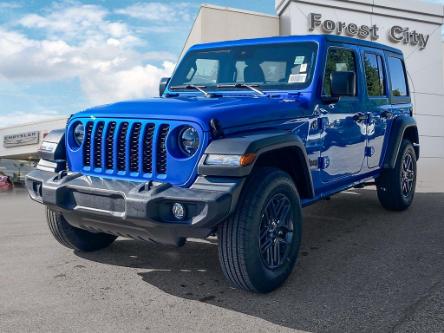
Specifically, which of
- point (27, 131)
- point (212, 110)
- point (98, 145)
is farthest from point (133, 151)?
point (27, 131)

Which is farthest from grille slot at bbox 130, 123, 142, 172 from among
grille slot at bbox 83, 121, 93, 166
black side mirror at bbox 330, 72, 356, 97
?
black side mirror at bbox 330, 72, 356, 97

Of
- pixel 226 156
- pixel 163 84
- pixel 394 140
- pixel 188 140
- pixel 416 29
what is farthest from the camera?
pixel 416 29

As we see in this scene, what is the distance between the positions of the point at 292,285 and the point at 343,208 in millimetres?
3252

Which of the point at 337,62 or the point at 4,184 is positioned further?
the point at 4,184

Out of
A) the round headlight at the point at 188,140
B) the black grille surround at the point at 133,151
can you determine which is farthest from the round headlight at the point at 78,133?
the round headlight at the point at 188,140

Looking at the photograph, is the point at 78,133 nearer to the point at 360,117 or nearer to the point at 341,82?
the point at 341,82

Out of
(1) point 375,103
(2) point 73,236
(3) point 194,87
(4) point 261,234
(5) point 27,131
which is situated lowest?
(5) point 27,131

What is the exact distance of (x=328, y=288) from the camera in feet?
11.5

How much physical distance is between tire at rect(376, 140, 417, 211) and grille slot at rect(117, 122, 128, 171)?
3.74m

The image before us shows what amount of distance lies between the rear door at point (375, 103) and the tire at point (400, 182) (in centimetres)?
49

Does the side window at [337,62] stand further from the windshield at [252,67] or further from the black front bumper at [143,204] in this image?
the black front bumper at [143,204]

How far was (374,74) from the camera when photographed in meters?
5.40

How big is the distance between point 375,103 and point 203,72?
1981 mm

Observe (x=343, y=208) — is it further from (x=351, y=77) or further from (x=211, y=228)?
(x=211, y=228)
